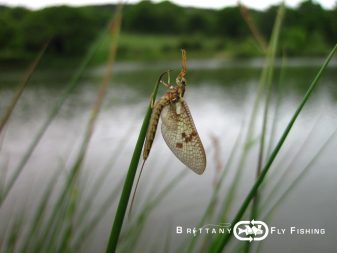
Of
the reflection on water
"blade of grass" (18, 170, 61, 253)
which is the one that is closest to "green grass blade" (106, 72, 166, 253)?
the reflection on water

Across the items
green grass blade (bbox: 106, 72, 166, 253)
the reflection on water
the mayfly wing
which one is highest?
the reflection on water

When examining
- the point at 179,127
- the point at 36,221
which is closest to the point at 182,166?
the point at 36,221

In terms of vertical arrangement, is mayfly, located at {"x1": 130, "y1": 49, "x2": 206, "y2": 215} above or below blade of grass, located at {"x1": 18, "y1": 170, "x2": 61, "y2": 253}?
above

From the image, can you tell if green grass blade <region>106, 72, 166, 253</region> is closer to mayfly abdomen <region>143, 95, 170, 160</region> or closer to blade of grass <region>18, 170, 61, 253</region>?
mayfly abdomen <region>143, 95, 170, 160</region>

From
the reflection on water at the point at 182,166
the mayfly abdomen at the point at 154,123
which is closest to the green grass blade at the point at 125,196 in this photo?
the mayfly abdomen at the point at 154,123

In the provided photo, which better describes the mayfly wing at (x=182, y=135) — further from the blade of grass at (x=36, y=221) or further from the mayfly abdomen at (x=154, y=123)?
the blade of grass at (x=36, y=221)

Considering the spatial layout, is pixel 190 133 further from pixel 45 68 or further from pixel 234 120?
pixel 45 68

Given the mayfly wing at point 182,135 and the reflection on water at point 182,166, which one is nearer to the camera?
the mayfly wing at point 182,135
